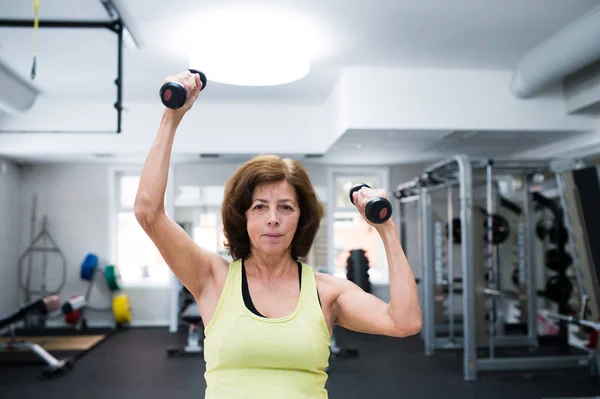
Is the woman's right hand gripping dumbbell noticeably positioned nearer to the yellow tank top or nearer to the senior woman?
the senior woman

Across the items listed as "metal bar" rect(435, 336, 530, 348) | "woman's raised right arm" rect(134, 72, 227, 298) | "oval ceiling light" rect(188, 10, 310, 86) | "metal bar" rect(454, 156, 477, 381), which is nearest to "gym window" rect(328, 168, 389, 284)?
"metal bar" rect(435, 336, 530, 348)

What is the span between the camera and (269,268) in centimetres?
99

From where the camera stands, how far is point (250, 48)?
9.13 ft

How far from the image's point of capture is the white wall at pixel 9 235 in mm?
5574

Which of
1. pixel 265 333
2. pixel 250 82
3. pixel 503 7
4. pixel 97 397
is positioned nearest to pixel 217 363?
pixel 265 333

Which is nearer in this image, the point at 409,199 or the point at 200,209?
the point at 409,199

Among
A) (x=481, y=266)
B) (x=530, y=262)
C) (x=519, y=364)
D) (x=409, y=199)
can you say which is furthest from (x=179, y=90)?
(x=409, y=199)

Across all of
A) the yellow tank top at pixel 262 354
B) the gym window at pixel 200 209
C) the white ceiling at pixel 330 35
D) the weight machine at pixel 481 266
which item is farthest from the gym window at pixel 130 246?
the yellow tank top at pixel 262 354

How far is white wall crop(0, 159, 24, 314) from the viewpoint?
557 cm

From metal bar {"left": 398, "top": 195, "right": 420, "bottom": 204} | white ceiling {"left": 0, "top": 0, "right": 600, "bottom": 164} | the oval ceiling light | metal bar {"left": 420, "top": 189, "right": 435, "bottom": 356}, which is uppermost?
white ceiling {"left": 0, "top": 0, "right": 600, "bottom": 164}

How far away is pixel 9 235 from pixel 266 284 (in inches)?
228

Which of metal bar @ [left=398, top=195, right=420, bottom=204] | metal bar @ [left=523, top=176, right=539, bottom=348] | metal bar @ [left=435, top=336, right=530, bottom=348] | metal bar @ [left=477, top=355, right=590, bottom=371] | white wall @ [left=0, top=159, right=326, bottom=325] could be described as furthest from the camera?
white wall @ [left=0, top=159, right=326, bottom=325]

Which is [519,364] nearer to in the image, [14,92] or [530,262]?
[530,262]

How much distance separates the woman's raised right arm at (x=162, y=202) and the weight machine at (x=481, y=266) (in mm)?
Result: 3141
